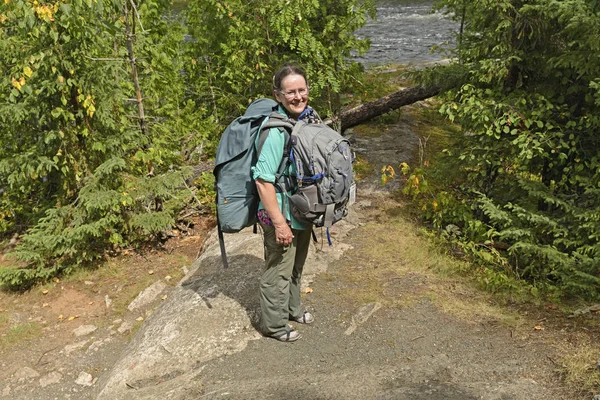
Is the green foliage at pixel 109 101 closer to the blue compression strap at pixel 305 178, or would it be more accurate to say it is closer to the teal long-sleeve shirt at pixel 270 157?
the teal long-sleeve shirt at pixel 270 157

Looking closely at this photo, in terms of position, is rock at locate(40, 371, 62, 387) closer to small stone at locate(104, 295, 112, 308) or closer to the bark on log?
small stone at locate(104, 295, 112, 308)

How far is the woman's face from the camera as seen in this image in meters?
3.81

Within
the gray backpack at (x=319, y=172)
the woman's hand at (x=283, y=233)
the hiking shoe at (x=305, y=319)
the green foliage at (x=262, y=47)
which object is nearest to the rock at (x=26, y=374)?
the hiking shoe at (x=305, y=319)

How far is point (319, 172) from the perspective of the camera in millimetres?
3891

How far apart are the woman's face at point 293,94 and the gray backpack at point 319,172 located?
138 millimetres

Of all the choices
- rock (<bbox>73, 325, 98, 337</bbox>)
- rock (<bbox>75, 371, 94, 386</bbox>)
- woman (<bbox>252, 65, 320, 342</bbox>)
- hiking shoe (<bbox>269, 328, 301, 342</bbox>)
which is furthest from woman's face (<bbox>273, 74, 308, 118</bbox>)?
rock (<bbox>73, 325, 98, 337</bbox>)

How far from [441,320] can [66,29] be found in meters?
5.80

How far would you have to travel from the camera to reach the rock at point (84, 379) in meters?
5.52

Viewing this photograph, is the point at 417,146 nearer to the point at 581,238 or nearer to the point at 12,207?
the point at 581,238

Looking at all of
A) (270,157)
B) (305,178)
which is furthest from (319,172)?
(270,157)

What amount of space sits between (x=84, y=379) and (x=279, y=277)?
2825 millimetres

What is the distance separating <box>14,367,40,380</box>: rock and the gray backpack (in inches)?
151

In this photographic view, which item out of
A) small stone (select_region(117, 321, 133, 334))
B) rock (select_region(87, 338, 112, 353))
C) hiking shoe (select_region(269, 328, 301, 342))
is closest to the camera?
hiking shoe (select_region(269, 328, 301, 342))

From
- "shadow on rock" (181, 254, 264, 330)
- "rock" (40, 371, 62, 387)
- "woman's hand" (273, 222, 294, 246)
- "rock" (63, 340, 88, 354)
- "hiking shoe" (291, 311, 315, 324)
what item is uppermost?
"woman's hand" (273, 222, 294, 246)
